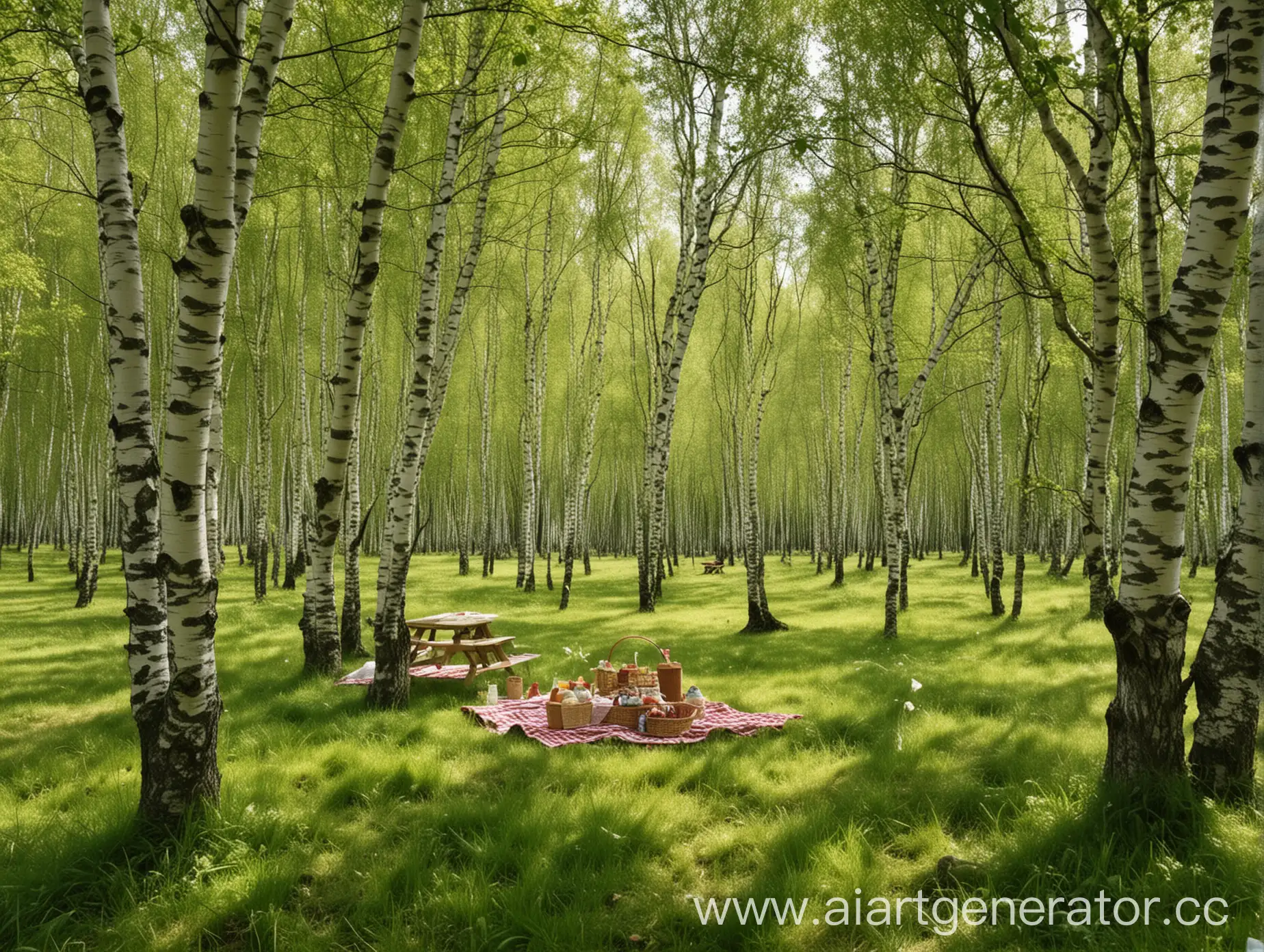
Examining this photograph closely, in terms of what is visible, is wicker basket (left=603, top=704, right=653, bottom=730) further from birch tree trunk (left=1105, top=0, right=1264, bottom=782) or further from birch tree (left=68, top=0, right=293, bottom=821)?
birch tree trunk (left=1105, top=0, right=1264, bottom=782)

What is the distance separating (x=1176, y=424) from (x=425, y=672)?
6.84 meters

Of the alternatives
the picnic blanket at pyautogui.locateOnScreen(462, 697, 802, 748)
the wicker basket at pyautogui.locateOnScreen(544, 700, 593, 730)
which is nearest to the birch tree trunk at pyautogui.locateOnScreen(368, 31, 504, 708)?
the picnic blanket at pyautogui.locateOnScreen(462, 697, 802, 748)

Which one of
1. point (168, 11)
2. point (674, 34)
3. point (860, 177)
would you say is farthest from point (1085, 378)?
point (168, 11)

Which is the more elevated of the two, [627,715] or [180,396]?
[180,396]

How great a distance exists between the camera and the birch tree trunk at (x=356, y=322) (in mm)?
5027

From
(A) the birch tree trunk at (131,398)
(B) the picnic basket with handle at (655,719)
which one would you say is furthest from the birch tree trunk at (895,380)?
(A) the birch tree trunk at (131,398)

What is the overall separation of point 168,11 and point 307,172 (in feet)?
13.0

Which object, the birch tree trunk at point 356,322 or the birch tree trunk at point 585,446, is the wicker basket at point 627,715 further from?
the birch tree trunk at point 585,446

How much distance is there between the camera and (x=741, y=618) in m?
13.2

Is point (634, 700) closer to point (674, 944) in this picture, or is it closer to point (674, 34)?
point (674, 944)

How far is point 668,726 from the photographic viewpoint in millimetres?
5770

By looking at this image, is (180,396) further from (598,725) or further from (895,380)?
(895,380)

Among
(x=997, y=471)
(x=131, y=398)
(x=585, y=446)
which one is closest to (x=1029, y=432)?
(x=997, y=471)

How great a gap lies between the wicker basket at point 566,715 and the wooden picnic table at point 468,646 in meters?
1.51
